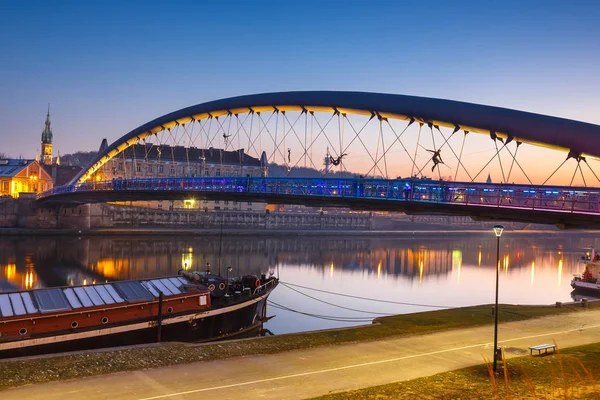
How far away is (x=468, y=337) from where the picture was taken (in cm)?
2131

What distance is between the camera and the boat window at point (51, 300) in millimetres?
21344

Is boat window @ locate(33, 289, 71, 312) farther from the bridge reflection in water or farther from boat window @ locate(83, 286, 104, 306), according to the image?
the bridge reflection in water

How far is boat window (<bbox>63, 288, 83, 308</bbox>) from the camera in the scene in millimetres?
21955

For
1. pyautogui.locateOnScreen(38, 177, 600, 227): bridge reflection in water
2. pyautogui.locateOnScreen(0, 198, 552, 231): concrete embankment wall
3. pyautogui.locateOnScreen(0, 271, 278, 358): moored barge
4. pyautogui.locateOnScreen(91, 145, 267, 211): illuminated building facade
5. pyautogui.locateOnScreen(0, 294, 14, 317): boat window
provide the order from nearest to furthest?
pyautogui.locateOnScreen(0, 294, 14, 317): boat window, pyautogui.locateOnScreen(0, 271, 278, 358): moored barge, pyautogui.locateOnScreen(38, 177, 600, 227): bridge reflection in water, pyautogui.locateOnScreen(0, 198, 552, 231): concrete embankment wall, pyautogui.locateOnScreen(91, 145, 267, 211): illuminated building facade

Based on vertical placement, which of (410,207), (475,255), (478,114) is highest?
(478,114)

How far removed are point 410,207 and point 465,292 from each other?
22.8 meters

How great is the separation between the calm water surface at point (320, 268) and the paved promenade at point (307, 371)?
11.1m

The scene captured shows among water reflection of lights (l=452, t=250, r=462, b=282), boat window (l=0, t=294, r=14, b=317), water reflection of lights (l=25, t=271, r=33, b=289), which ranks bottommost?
water reflection of lights (l=452, t=250, r=462, b=282)

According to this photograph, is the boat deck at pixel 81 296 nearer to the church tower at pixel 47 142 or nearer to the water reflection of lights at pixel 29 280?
the water reflection of lights at pixel 29 280

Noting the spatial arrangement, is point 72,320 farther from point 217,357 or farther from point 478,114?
point 478,114

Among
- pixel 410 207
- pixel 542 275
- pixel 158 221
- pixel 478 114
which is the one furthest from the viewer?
pixel 158 221

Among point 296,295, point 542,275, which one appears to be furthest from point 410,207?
point 542,275

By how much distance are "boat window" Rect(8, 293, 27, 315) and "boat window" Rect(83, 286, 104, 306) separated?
2.52 meters

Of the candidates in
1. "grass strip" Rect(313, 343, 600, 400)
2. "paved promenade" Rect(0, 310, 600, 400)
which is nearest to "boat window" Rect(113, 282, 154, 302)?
"paved promenade" Rect(0, 310, 600, 400)
